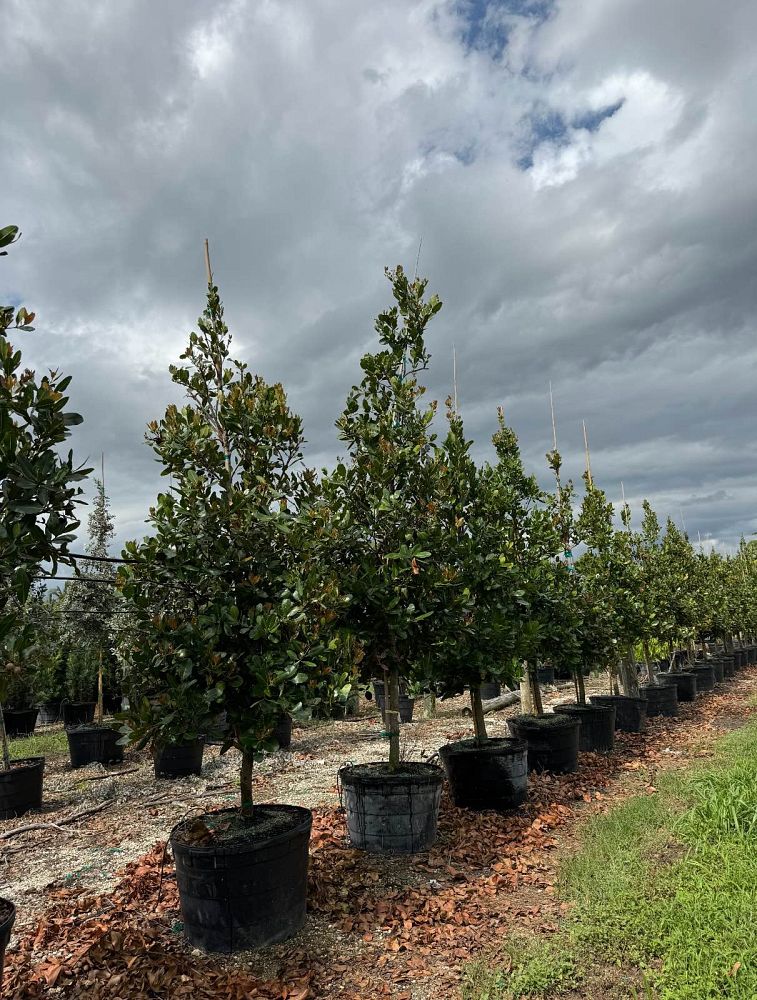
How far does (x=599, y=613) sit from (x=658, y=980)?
727cm

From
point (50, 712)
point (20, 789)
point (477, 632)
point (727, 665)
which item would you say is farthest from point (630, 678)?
point (50, 712)

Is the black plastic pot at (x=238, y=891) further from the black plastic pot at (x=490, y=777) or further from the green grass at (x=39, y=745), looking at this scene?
the green grass at (x=39, y=745)

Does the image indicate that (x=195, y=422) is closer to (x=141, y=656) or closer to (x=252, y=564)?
(x=252, y=564)

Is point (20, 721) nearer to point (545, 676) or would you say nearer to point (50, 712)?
point (50, 712)

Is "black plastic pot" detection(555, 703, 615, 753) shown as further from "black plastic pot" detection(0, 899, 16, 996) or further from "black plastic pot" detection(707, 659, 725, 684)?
"black plastic pot" detection(707, 659, 725, 684)

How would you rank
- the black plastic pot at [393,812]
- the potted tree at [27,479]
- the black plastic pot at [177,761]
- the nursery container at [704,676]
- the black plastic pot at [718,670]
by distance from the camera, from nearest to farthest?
the potted tree at [27,479] → the black plastic pot at [393,812] → the black plastic pot at [177,761] → the nursery container at [704,676] → the black plastic pot at [718,670]

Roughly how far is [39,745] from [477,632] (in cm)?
1142

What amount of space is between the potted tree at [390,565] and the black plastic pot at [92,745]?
6170mm

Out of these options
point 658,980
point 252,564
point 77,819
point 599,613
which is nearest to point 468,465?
point 252,564

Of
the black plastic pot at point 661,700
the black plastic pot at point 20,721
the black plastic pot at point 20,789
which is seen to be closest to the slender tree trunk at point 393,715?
the black plastic pot at point 20,789

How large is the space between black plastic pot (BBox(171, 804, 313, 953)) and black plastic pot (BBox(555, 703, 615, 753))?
685cm

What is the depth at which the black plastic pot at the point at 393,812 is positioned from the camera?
604cm

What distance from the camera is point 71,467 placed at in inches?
128

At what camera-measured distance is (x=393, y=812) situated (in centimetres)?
604
